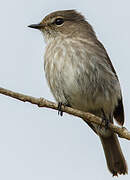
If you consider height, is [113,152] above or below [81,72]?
below

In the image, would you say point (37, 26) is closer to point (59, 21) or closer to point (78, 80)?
point (59, 21)

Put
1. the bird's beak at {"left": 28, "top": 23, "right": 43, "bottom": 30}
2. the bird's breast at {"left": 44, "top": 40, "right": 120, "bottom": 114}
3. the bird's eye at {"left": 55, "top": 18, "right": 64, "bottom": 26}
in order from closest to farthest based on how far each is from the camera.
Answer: the bird's breast at {"left": 44, "top": 40, "right": 120, "bottom": 114} < the bird's beak at {"left": 28, "top": 23, "right": 43, "bottom": 30} < the bird's eye at {"left": 55, "top": 18, "right": 64, "bottom": 26}

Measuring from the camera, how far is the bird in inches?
265

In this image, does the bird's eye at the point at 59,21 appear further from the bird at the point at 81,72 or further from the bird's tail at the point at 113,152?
the bird's tail at the point at 113,152

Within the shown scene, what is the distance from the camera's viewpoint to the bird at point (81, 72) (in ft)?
22.1

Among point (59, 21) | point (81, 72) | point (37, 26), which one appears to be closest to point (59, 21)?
point (59, 21)

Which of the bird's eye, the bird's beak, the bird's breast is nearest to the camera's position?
the bird's breast

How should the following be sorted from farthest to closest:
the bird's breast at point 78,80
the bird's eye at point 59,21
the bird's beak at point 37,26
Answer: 1. the bird's eye at point 59,21
2. the bird's beak at point 37,26
3. the bird's breast at point 78,80

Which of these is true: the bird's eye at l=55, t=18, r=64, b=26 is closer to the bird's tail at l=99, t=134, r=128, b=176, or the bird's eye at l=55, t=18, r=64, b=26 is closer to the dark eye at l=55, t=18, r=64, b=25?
the dark eye at l=55, t=18, r=64, b=25

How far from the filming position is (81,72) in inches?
263

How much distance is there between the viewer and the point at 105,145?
26.1ft

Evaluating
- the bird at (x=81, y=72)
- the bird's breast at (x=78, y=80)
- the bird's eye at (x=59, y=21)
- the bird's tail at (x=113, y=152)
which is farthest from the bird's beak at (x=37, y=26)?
the bird's tail at (x=113, y=152)

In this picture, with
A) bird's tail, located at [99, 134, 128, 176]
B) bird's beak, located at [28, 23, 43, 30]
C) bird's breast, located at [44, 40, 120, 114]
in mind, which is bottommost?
bird's tail, located at [99, 134, 128, 176]

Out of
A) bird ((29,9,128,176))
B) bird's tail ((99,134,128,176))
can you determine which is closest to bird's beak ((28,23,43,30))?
bird ((29,9,128,176))
